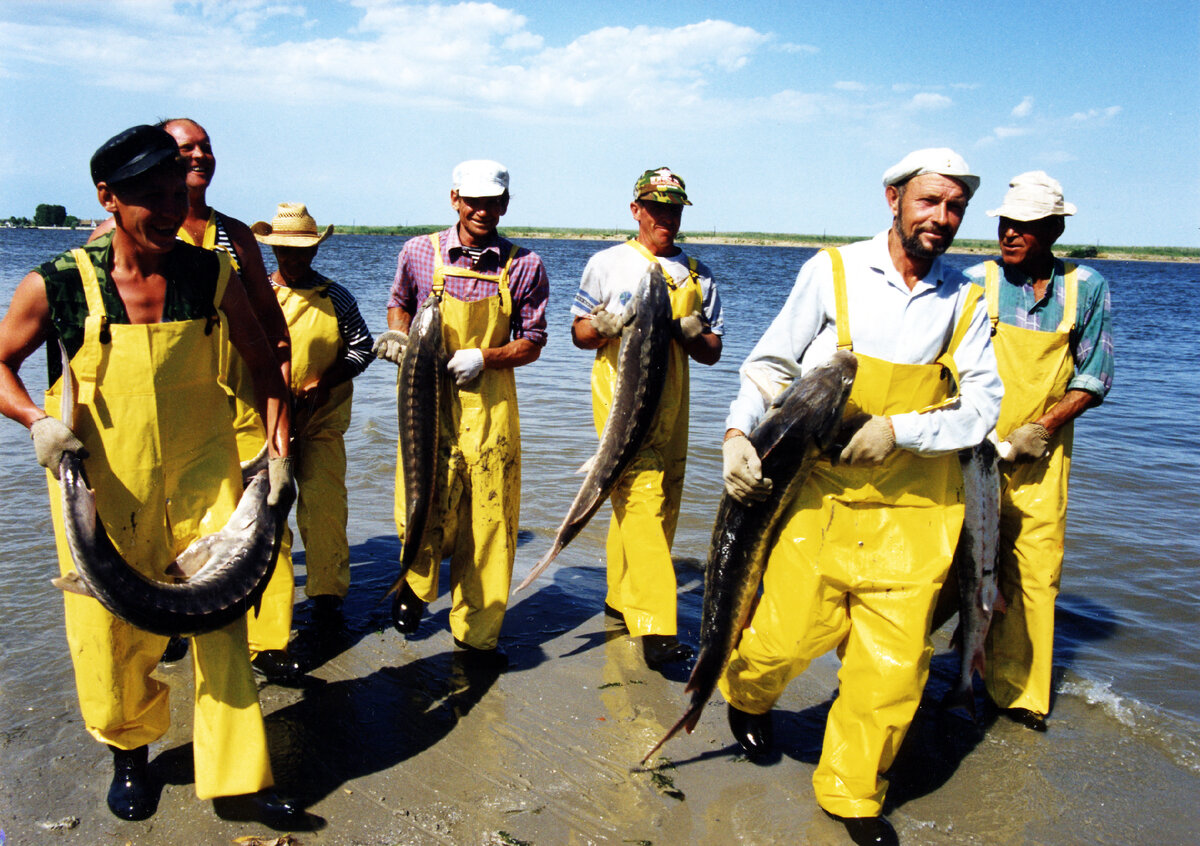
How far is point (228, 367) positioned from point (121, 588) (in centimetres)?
169

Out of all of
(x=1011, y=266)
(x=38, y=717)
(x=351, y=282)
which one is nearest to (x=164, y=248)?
(x=38, y=717)

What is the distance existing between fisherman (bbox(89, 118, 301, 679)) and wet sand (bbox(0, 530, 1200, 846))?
245mm

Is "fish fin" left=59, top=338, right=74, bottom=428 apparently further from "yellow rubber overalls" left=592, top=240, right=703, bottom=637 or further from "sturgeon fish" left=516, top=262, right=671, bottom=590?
"yellow rubber overalls" left=592, top=240, right=703, bottom=637

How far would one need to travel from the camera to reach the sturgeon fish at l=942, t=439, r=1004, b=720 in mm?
3902

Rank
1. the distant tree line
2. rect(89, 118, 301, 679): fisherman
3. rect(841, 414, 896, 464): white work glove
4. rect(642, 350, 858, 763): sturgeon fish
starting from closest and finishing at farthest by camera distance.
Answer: rect(841, 414, 896, 464): white work glove, rect(642, 350, 858, 763): sturgeon fish, rect(89, 118, 301, 679): fisherman, the distant tree line

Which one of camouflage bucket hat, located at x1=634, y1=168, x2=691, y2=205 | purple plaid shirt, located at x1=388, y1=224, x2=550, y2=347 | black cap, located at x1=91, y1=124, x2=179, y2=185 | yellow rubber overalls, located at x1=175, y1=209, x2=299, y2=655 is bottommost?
yellow rubber overalls, located at x1=175, y1=209, x2=299, y2=655

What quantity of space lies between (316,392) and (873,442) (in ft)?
9.88

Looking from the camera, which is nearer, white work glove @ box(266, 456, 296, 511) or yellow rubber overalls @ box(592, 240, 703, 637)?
white work glove @ box(266, 456, 296, 511)

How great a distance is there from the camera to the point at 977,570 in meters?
4.00

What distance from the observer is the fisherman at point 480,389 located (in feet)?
14.1

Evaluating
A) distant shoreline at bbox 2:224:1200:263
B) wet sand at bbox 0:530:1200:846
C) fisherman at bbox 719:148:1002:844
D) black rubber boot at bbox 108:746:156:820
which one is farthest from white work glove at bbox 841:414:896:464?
distant shoreline at bbox 2:224:1200:263

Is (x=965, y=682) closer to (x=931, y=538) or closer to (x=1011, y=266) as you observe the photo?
(x=931, y=538)

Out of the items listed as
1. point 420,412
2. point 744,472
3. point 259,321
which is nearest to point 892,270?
point 744,472

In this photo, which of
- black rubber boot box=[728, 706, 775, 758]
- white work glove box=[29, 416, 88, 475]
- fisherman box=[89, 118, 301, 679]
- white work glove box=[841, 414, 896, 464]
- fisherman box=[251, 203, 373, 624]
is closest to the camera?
white work glove box=[29, 416, 88, 475]
